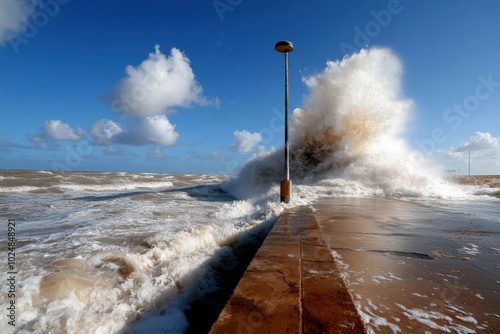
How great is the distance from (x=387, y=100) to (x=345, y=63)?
3.05 metres

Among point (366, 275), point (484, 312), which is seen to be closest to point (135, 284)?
point (366, 275)

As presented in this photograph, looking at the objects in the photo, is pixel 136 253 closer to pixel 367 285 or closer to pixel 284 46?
pixel 367 285

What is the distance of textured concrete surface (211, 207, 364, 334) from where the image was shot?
1.43 metres

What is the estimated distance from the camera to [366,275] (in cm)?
232

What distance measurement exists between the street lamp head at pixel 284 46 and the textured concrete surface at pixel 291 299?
6832mm

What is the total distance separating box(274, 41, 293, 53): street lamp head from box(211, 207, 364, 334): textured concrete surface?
683 cm

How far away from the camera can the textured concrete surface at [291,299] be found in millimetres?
1433

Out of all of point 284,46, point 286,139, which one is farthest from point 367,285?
point 284,46

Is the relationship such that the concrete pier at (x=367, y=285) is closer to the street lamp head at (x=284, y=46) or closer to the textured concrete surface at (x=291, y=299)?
the textured concrete surface at (x=291, y=299)

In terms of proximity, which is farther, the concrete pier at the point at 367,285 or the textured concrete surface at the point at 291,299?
the concrete pier at the point at 367,285

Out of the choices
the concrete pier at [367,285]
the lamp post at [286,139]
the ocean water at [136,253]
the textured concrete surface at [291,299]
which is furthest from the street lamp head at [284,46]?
the textured concrete surface at [291,299]

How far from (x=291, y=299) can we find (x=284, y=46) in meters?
7.66

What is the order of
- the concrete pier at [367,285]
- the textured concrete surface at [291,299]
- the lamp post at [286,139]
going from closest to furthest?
the textured concrete surface at [291,299] → the concrete pier at [367,285] → the lamp post at [286,139]

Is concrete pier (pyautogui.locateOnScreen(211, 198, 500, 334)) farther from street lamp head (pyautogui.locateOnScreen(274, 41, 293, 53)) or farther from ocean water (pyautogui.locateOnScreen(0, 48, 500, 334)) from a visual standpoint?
street lamp head (pyautogui.locateOnScreen(274, 41, 293, 53))
